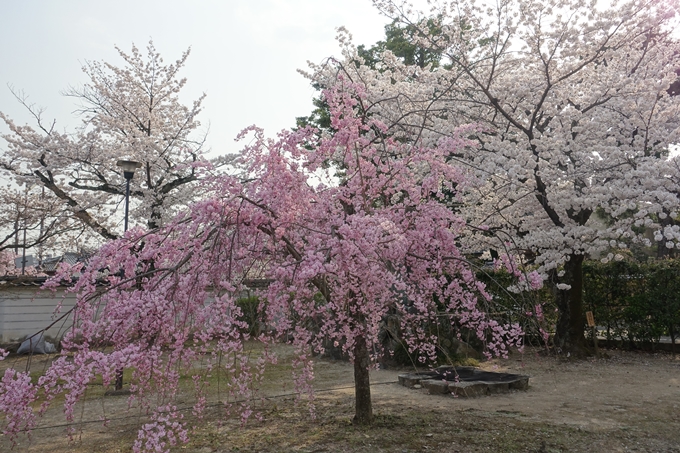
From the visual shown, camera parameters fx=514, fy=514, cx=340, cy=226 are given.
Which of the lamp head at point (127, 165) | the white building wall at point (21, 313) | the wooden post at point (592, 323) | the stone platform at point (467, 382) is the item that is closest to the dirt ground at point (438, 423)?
the stone platform at point (467, 382)

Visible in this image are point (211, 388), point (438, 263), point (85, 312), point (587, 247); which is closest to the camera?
point (85, 312)

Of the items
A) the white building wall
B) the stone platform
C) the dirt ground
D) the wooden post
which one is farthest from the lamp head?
the wooden post

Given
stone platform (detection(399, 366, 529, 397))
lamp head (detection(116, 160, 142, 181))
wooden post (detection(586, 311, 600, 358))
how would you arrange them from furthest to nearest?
wooden post (detection(586, 311, 600, 358))
lamp head (detection(116, 160, 142, 181))
stone platform (detection(399, 366, 529, 397))

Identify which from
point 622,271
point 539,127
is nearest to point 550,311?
point 622,271

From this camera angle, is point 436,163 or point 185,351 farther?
point 436,163

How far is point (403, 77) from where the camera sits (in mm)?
12289

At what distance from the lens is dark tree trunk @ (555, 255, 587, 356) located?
1035cm

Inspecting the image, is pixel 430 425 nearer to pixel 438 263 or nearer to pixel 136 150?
pixel 438 263

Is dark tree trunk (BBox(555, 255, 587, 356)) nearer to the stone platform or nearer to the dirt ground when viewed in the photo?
the dirt ground

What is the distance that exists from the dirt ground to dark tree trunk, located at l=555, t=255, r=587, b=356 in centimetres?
200

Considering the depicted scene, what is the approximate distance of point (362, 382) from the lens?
566cm

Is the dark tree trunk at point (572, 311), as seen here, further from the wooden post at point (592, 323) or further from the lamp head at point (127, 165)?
the lamp head at point (127, 165)

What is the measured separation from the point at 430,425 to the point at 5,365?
1142 centimetres

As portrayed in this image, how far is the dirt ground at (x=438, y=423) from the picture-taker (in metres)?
4.98
